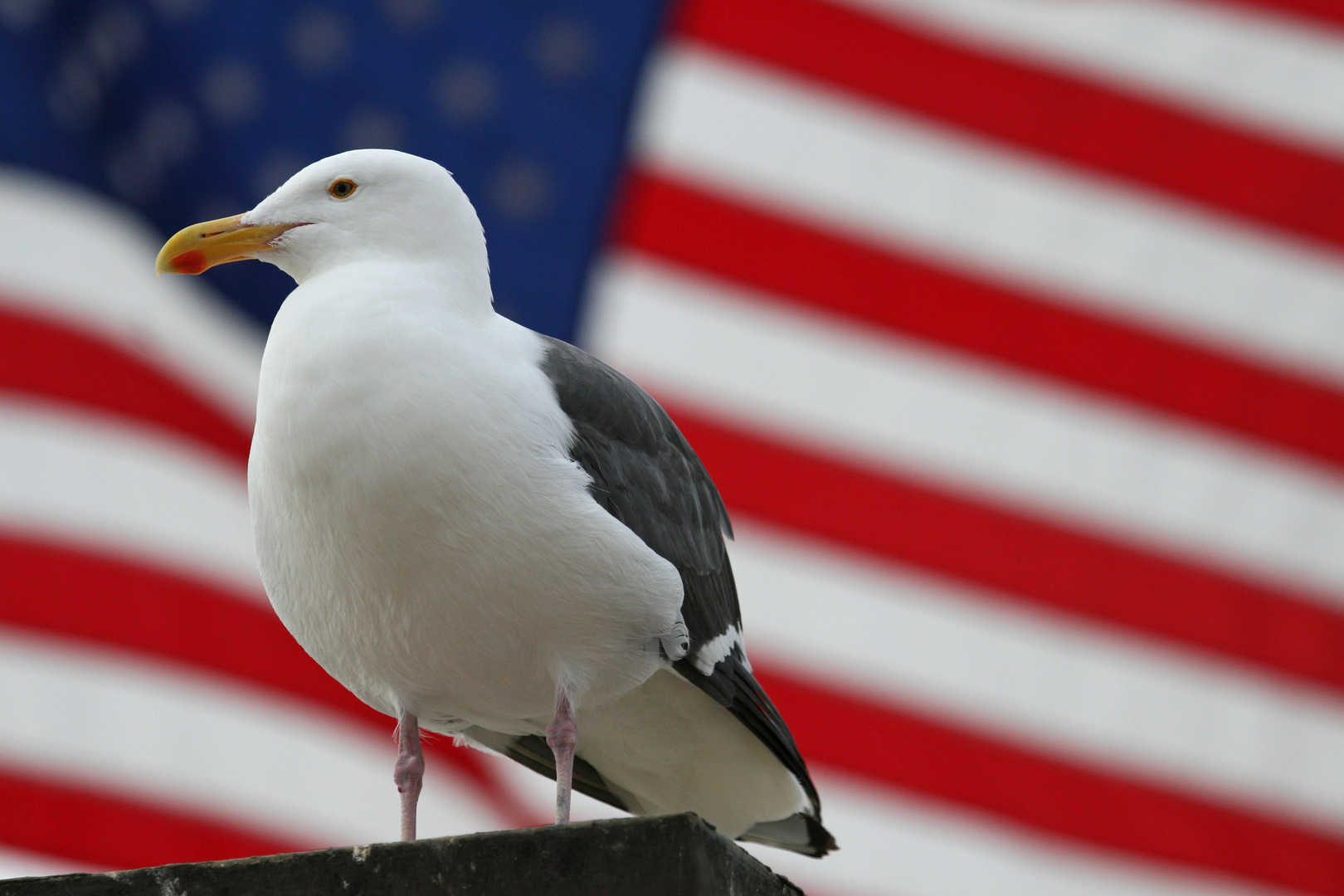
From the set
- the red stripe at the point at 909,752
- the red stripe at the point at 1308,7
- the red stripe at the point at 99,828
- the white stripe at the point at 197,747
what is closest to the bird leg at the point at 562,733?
the white stripe at the point at 197,747

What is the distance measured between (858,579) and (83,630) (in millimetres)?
2915

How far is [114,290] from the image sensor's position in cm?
626

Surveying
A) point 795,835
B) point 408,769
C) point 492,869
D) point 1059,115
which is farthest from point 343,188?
point 1059,115

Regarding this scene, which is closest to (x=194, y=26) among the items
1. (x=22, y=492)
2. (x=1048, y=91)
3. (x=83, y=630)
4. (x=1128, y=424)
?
(x=22, y=492)

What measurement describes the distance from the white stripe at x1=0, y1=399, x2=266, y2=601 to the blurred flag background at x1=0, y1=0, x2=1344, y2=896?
1cm

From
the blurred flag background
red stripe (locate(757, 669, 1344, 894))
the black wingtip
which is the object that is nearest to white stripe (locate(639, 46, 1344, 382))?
the blurred flag background

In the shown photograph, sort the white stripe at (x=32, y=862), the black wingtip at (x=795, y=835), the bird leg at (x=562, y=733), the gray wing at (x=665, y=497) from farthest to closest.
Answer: the white stripe at (x=32, y=862) < the black wingtip at (x=795, y=835) < the gray wing at (x=665, y=497) < the bird leg at (x=562, y=733)

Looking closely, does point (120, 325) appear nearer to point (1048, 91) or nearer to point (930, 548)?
point (930, 548)

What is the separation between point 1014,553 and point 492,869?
4.44 meters

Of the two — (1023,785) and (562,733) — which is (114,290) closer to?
(1023,785)

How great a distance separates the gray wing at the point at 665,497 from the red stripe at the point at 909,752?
10.9 feet

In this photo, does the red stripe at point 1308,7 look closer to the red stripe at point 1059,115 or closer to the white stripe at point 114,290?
the red stripe at point 1059,115

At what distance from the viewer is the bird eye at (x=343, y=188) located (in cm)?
279

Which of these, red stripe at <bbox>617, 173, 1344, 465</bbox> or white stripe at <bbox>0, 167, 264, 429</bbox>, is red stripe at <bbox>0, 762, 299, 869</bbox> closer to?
white stripe at <bbox>0, 167, 264, 429</bbox>
